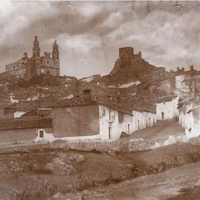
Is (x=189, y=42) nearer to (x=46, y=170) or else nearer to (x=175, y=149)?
(x=175, y=149)

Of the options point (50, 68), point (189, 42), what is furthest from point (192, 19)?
point (50, 68)

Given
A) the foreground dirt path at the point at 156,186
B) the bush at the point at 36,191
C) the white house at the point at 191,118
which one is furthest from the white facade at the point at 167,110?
the bush at the point at 36,191

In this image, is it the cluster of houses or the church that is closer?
the cluster of houses

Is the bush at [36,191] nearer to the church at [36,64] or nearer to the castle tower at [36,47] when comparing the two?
the church at [36,64]

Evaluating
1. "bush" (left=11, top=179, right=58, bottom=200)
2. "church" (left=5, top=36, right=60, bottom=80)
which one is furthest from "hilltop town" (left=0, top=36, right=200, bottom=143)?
"bush" (left=11, top=179, right=58, bottom=200)

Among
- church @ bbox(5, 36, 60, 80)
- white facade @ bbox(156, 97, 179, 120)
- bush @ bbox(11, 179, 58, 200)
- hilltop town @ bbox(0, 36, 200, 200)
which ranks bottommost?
bush @ bbox(11, 179, 58, 200)

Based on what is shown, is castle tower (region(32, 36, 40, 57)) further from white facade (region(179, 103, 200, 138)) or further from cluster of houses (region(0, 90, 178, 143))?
white facade (region(179, 103, 200, 138))
